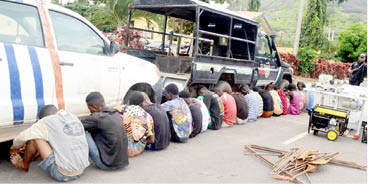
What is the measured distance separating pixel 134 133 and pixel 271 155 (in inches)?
87.4

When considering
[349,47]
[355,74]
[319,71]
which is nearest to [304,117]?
[355,74]

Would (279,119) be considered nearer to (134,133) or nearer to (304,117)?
(304,117)

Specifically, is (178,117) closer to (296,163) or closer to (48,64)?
(296,163)

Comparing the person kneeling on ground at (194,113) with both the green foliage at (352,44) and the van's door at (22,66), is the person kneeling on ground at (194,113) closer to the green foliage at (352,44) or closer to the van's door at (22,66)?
the van's door at (22,66)

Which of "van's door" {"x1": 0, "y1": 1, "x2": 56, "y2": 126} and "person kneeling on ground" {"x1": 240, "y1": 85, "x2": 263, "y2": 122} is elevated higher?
"van's door" {"x1": 0, "y1": 1, "x2": 56, "y2": 126}

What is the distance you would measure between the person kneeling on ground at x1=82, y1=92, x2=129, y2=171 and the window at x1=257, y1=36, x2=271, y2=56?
6966 millimetres

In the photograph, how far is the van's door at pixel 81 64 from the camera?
464cm

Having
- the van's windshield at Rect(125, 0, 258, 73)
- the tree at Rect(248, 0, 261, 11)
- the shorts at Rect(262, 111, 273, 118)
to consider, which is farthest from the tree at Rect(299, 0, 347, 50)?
the shorts at Rect(262, 111, 273, 118)

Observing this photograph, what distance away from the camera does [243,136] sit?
694cm

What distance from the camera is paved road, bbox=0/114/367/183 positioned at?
429 cm

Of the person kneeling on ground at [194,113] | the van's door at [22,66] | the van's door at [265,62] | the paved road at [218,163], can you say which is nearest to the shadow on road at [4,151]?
the paved road at [218,163]

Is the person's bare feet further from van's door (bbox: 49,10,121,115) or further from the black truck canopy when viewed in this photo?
the black truck canopy

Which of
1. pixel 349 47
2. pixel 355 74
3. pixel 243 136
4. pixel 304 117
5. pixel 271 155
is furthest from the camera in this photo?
pixel 349 47

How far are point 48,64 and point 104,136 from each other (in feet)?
3.63
